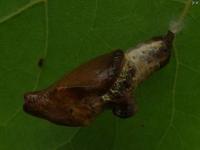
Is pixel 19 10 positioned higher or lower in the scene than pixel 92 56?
higher

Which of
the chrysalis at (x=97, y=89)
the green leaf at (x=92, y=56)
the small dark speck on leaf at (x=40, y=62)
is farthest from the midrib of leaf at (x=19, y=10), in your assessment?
the chrysalis at (x=97, y=89)

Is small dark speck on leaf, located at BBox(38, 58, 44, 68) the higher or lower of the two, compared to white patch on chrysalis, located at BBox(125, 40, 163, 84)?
lower

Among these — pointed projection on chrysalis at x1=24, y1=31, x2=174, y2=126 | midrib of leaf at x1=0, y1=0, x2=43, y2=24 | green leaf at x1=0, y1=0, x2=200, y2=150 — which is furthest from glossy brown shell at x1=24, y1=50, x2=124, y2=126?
midrib of leaf at x1=0, y1=0, x2=43, y2=24

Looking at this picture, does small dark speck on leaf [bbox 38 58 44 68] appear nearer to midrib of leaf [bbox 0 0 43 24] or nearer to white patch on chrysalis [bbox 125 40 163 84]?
midrib of leaf [bbox 0 0 43 24]

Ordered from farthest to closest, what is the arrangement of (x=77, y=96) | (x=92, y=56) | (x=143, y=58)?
(x=92, y=56) < (x=143, y=58) < (x=77, y=96)

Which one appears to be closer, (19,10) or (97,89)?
(97,89)

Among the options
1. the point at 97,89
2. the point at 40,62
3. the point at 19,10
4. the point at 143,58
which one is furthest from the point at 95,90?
the point at 19,10

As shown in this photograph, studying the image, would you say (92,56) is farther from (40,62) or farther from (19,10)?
(19,10)
